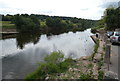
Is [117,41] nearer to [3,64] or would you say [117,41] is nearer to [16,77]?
[16,77]

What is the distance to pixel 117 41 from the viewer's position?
1501 cm

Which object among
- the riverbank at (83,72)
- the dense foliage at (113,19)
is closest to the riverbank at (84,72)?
the riverbank at (83,72)

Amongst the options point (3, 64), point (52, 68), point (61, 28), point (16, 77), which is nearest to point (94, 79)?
point (52, 68)

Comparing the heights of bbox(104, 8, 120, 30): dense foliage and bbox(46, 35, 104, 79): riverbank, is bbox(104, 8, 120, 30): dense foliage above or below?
above

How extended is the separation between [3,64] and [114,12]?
1085 inches

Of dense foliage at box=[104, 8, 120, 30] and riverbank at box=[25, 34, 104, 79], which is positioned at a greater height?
dense foliage at box=[104, 8, 120, 30]

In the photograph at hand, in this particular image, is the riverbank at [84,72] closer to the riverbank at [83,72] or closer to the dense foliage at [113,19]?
the riverbank at [83,72]

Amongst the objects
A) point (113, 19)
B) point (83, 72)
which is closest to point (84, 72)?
point (83, 72)

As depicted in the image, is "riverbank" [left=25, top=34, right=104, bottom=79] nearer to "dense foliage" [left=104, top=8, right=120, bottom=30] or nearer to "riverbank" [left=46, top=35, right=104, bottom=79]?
"riverbank" [left=46, top=35, right=104, bottom=79]

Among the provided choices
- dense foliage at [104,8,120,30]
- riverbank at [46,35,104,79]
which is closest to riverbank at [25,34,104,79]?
riverbank at [46,35,104,79]

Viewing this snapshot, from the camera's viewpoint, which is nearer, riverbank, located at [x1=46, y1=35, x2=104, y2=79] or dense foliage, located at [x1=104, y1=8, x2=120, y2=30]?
riverbank, located at [x1=46, y1=35, x2=104, y2=79]

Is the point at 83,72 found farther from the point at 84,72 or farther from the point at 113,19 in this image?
the point at 113,19

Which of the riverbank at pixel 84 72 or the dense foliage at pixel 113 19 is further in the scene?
the dense foliage at pixel 113 19

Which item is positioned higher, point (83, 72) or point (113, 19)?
point (113, 19)
